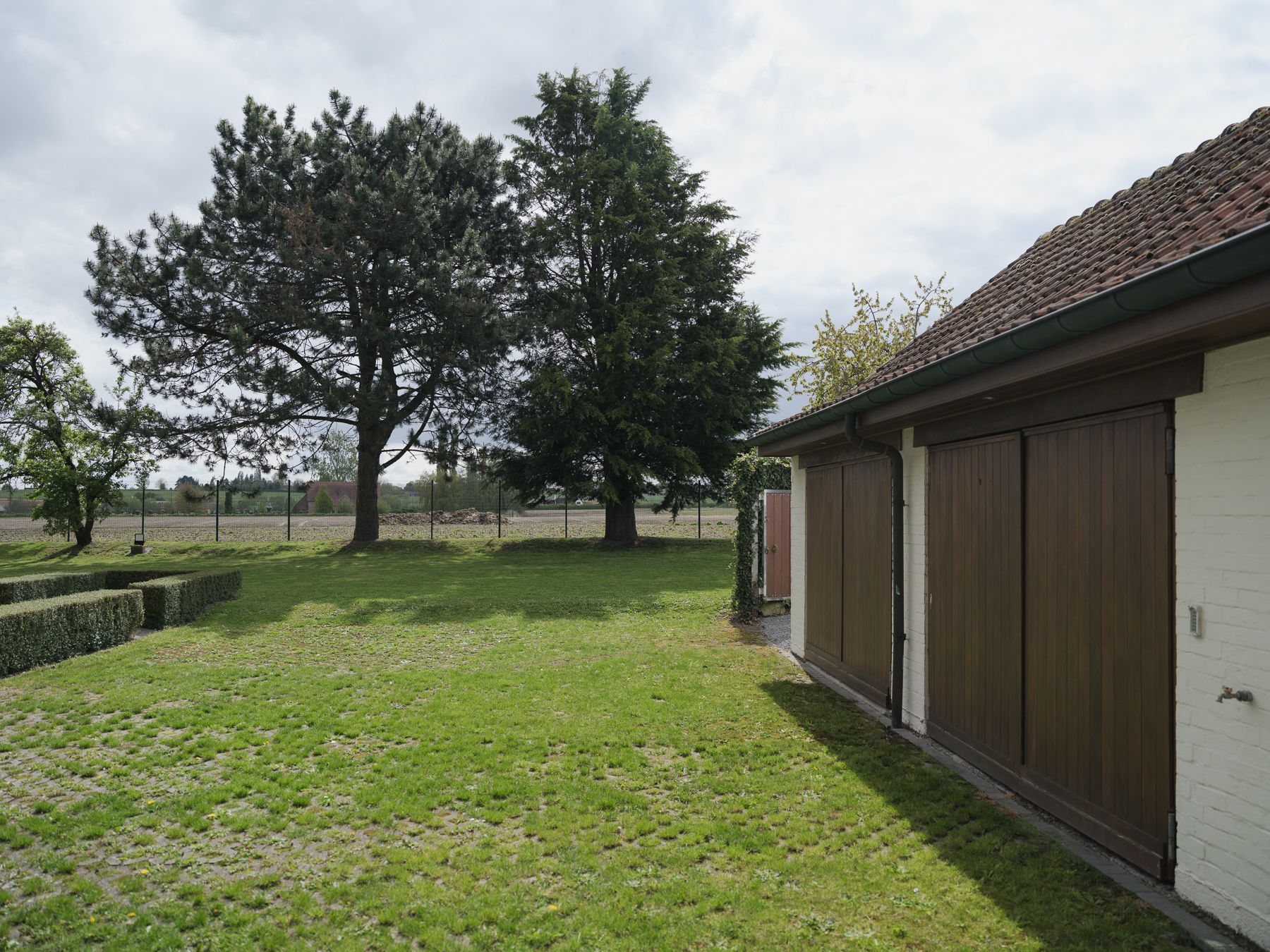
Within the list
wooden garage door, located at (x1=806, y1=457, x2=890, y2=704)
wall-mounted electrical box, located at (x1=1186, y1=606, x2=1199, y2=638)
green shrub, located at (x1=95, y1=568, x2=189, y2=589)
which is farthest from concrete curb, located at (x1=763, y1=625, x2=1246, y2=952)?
green shrub, located at (x1=95, y1=568, x2=189, y2=589)

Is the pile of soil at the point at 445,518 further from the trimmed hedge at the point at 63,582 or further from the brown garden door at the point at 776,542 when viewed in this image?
the brown garden door at the point at 776,542

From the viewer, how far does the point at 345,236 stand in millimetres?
21391

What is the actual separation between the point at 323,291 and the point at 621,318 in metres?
9.44

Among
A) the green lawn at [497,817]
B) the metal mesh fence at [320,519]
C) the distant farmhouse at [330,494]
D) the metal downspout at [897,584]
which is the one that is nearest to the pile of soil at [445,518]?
the metal mesh fence at [320,519]

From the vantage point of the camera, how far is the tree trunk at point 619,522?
2406cm

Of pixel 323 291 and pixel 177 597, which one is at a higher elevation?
pixel 323 291

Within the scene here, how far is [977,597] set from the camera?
190 inches

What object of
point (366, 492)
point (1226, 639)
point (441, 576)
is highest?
point (366, 492)

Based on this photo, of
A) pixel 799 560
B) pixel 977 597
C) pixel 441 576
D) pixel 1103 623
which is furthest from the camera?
pixel 441 576

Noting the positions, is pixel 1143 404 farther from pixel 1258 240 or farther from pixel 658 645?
pixel 658 645

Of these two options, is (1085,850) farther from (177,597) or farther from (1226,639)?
(177,597)

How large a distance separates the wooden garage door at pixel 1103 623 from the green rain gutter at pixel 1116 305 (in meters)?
0.60

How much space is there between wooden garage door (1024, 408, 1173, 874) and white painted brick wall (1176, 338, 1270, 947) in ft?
0.33

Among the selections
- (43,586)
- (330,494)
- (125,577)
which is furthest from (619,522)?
(330,494)
